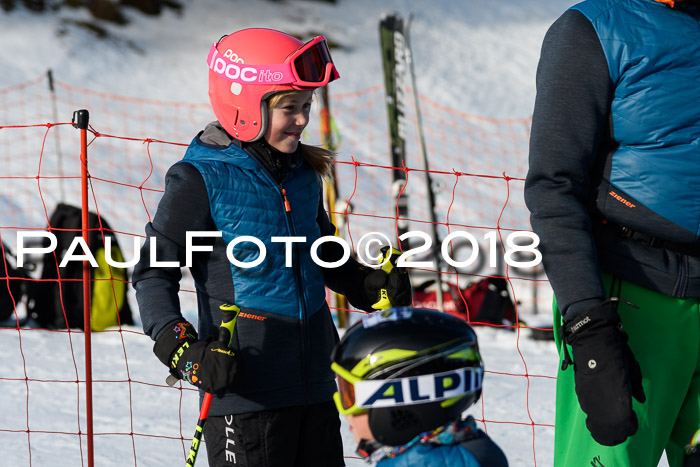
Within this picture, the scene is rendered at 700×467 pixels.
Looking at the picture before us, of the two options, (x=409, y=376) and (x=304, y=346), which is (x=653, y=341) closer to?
(x=409, y=376)

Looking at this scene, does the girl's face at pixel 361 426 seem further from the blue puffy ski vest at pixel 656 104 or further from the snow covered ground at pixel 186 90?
the snow covered ground at pixel 186 90

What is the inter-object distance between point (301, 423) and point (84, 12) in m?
19.2

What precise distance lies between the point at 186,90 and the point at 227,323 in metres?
15.3

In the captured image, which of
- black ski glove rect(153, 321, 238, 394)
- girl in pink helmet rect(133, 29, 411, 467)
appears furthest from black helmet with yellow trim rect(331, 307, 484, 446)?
girl in pink helmet rect(133, 29, 411, 467)

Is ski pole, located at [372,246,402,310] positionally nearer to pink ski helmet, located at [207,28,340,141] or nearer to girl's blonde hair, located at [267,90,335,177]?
girl's blonde hair, located at [267,90,335,177]

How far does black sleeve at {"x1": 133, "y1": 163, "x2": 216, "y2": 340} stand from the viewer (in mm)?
2133

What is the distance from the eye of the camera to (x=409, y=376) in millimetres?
1622

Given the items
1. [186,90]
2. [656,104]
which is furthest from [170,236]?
[186,90]

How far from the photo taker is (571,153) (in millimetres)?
1853

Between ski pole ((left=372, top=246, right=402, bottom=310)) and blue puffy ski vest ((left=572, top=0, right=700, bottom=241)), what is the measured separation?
2.53ft

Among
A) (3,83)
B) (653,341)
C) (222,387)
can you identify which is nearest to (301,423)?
(222,387)

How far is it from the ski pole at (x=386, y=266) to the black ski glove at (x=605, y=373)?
0.70m

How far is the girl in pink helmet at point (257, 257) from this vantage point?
216 centimetres

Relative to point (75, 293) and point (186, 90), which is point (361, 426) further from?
point (186, 90)
